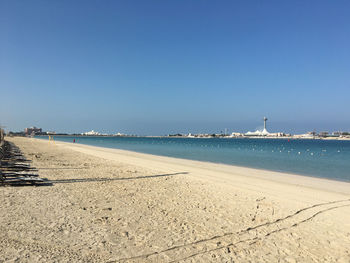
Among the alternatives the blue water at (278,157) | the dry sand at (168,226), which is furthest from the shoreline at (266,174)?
the dry sand at (168,226)

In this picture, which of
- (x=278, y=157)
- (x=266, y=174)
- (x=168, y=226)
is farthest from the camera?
(x=278, y=157)

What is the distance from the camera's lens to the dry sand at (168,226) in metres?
4.25

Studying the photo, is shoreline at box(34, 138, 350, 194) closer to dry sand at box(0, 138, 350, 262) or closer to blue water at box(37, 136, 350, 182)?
blue water at box(37, 136, 350, 182)

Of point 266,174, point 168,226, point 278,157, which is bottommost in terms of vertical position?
point 278,157

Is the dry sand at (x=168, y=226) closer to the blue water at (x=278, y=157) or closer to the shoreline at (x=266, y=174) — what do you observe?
the shoreline at (x=266, y=174)

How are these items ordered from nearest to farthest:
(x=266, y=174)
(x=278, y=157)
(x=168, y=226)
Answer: (x=168, y=226), (x=266, y=174), (x=278, y=157)

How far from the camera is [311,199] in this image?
8750 millimetres

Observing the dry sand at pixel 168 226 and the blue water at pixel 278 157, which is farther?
the blue water at pixel 278 157

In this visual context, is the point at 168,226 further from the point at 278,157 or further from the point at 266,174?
the point at 278,157

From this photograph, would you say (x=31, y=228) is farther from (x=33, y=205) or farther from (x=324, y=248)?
(x=324, y=248)

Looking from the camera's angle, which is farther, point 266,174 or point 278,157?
point 278,157

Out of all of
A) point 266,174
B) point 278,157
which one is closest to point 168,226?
point 266,174

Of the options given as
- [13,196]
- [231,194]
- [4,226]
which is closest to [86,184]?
[13,196]

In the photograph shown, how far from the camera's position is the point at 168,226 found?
5586 mm
